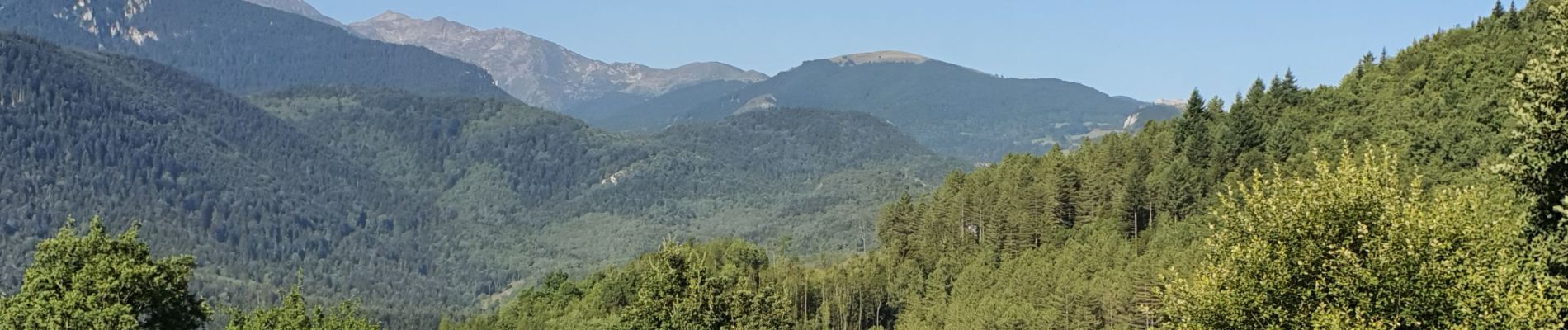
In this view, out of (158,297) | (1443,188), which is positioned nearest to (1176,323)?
(1443,188)

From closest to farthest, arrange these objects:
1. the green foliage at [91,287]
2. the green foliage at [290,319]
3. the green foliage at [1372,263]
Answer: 1. the green foliage at [1372,263]
2. the green foliage at [91,287]
3. the green foliage at [290,319]

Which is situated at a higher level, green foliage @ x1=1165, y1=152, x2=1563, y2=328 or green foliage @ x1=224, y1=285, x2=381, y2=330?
green foliage @ x1=1165, y1=152, x2=1563, y2=328

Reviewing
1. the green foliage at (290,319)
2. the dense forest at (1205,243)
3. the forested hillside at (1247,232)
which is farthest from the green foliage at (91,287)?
the forested hillside at (1247,232)

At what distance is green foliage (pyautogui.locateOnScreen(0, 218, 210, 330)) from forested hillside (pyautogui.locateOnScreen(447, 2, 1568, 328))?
17108 millimetres

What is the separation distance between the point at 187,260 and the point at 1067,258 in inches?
3495

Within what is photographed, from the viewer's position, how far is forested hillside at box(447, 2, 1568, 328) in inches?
1019

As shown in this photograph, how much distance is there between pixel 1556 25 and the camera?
87.3ft

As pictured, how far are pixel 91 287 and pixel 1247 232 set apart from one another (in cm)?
3416

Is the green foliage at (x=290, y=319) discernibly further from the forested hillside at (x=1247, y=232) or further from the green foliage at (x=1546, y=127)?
the green foliage at (x=1546, y=127)

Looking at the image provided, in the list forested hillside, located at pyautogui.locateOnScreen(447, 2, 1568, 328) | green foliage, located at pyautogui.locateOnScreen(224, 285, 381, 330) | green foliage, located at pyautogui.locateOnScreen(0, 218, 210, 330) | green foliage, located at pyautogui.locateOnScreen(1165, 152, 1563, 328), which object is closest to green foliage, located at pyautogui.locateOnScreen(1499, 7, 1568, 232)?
forested hillside, located at pyautogui.locateOnScreen(447, 2, 1568, 328)

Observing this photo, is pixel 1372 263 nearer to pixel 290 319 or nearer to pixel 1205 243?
pixel 1205 243

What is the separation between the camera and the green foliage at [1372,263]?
82.4 feet

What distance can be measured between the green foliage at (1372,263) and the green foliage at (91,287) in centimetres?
3190

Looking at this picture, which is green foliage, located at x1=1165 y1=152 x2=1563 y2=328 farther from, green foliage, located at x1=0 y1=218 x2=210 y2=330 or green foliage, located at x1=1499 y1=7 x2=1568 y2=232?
green foliage, located at x1=0 y1=218 x2=210 y2=330
